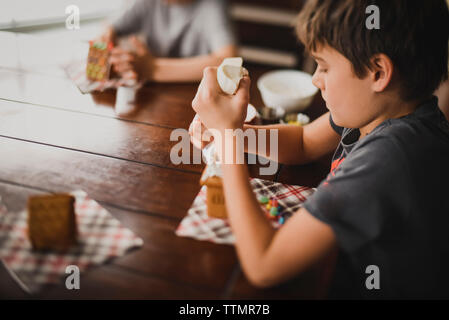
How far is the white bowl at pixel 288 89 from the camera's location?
1.45 m

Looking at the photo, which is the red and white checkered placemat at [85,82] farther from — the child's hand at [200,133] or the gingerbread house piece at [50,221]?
the gingerbread house piece at [50,221]

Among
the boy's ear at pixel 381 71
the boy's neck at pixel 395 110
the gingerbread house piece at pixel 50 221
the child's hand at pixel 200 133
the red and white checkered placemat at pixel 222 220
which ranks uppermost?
the boy's ear at pixel 381 71

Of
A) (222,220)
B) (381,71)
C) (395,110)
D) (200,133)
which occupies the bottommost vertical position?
(222,220)

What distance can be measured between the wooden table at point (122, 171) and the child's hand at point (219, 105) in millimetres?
208

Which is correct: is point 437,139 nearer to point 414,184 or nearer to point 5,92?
point 414,184

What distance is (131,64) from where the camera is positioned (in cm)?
163

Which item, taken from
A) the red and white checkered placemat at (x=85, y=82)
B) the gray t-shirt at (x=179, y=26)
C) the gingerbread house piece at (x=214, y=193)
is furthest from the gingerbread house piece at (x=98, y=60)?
the gingerbread house piece at (x=214, y=193)

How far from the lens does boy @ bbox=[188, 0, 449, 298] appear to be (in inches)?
30.7

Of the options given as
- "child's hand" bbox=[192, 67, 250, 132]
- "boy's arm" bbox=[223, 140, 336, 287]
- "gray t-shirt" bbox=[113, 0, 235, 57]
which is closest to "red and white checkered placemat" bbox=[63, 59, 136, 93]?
"gray t-shirt" bbox=[113, 0, 235, 57]

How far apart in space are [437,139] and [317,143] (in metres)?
0.43

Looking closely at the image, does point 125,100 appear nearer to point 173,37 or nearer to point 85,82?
point 85,82

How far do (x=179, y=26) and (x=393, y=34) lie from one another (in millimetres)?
1452

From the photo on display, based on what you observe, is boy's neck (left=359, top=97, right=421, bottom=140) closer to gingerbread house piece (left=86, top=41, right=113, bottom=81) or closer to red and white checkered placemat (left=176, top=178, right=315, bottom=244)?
red and white checkered placemat (left=176, top=178, right=315, bottom=244)

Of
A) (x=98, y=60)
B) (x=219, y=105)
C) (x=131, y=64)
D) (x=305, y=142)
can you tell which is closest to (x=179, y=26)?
(x=131, y=64)
